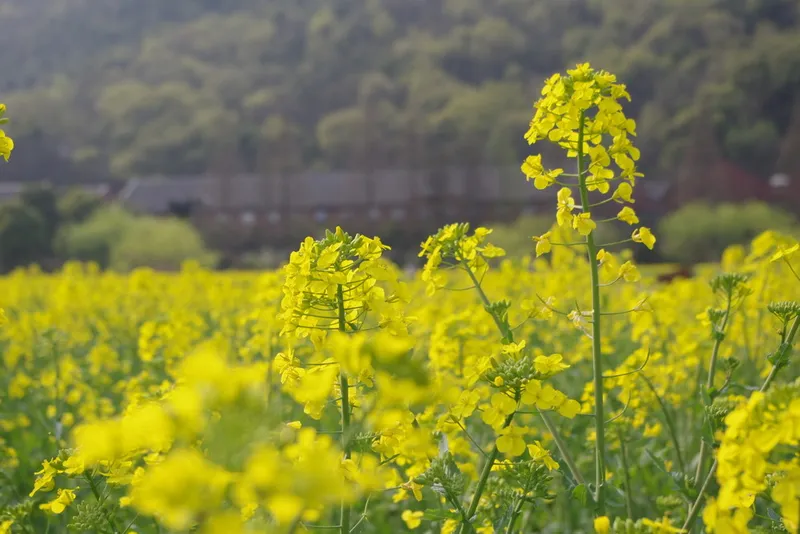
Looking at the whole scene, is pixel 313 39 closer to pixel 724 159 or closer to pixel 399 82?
pixel 399 82

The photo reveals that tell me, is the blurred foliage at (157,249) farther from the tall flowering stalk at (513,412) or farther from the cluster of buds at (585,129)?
the tall flowering stalk at (513,412)

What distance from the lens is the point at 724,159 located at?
39562mm

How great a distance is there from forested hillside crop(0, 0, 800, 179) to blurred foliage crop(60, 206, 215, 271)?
52.7 feet

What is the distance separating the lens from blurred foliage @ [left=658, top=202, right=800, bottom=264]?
28812 mm

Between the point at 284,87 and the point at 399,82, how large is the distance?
11757mm

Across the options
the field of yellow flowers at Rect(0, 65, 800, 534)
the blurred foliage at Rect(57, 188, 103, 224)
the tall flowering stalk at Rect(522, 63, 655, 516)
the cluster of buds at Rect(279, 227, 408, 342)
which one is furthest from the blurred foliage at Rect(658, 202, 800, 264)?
the cluster of buds at Rect(279, 227, 408, 342)

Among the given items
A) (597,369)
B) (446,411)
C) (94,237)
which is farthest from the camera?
(94,237)

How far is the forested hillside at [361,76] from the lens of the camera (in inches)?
1783

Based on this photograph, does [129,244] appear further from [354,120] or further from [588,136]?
[588,136]

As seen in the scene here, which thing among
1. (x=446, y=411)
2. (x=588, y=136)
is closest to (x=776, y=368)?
(x=588, y=136)

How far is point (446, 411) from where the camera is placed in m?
2.50

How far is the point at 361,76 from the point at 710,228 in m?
49.1

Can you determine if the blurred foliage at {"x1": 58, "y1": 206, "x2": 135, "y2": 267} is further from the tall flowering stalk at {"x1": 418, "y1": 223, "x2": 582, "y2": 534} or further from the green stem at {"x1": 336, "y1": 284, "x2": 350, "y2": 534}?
the tall flowering stalk at {"x1": 418, "y1": 223, "x2": 582, "y2": 534}

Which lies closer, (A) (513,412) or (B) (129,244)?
(A) (513,412)
